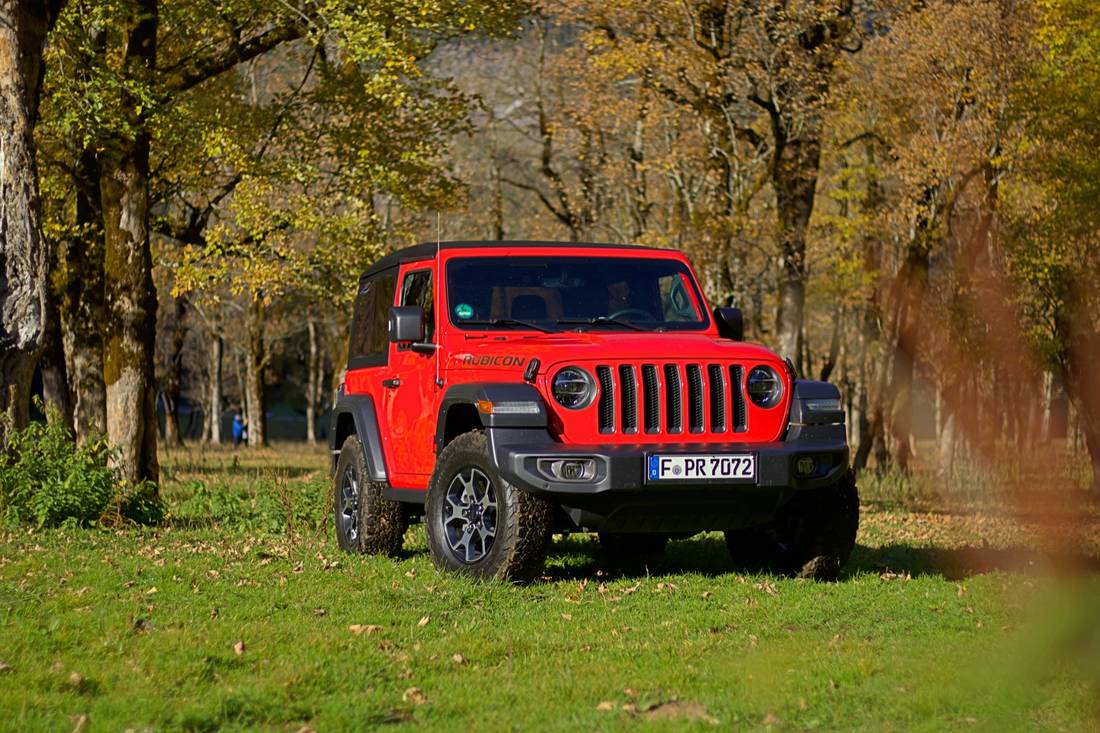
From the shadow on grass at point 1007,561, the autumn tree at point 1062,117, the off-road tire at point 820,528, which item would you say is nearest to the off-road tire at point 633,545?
the off-road tire at point 820,528

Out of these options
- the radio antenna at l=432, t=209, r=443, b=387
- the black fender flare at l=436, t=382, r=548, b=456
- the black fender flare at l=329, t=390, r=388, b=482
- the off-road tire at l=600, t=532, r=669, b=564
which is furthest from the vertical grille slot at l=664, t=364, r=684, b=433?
the black fender flare at l=329, t=390, r=388, b=482

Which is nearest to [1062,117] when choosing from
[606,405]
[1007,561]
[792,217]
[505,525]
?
[792,217]

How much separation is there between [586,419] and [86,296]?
59.4 feet

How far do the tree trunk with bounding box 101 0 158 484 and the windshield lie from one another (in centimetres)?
937

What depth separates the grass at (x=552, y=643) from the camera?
208 cm

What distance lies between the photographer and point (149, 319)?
1875 cm

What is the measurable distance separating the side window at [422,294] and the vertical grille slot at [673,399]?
1.96m

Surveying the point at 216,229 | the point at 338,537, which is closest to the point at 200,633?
the point at 338,537

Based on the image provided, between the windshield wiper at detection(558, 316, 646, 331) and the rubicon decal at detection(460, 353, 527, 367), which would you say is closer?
the rubicon decal at detection(460, 353, 527, 367)

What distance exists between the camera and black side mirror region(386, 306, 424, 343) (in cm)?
977

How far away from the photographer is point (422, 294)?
10609mm

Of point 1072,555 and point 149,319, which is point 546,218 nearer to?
point 149,319

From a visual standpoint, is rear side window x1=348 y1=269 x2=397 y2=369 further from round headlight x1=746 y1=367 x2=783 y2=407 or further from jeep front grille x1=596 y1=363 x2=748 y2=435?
round headlight x1=746 y1=367 x2=783 y2=407

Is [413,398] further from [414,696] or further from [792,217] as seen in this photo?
[792,217]
